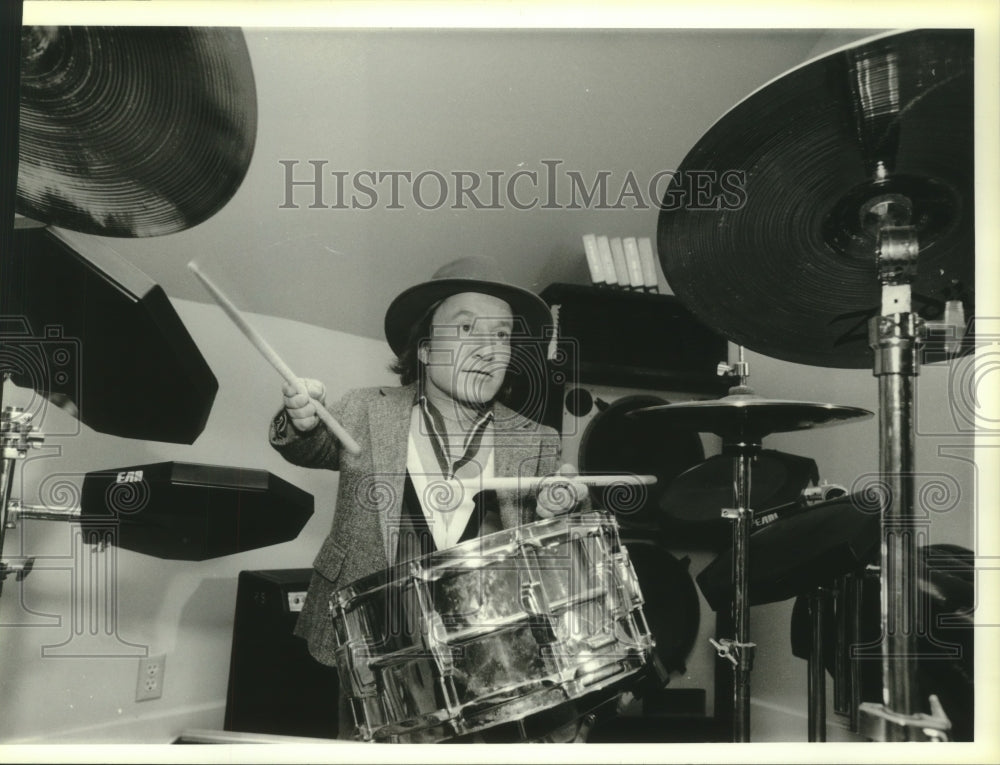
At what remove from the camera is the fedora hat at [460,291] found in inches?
65.6

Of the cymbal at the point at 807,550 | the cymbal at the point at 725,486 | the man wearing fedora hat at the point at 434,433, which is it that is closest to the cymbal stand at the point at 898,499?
the cymbal at the point at 807,550

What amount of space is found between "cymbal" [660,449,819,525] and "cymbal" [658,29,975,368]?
0.21 meters

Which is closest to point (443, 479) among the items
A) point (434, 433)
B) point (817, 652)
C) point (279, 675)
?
point (434, 433)

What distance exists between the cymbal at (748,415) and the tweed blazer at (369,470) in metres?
0.23

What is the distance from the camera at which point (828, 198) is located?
1479 millimetres

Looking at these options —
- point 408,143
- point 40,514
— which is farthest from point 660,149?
point 40,514

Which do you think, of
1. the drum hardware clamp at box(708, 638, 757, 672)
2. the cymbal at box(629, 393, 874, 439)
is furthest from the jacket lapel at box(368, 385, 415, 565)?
the drum hardware clamp at box(708, 638, 757, 672)

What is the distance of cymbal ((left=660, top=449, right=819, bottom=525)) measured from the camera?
1.65 m

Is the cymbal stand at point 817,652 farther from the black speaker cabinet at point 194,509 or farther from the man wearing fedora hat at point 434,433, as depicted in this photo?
the black speaker cabinet at point 194,509

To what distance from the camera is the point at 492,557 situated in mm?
1463

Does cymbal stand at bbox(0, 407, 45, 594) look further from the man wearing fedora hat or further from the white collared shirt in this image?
the white collared shirt

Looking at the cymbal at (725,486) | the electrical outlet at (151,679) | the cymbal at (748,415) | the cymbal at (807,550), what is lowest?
the electrical outlet at (151,679)

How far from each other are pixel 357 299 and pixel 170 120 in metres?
0.49

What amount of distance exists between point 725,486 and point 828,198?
1.93ft
